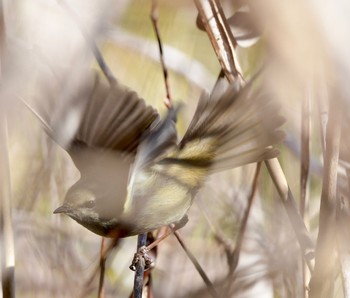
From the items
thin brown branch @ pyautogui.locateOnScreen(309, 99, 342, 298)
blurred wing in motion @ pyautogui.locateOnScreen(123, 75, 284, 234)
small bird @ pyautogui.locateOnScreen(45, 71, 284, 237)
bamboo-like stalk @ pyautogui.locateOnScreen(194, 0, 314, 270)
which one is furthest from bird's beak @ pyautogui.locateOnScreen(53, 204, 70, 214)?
thin brown branch @ pyautogui.locateOnScreen(309, 99, 342, 298)

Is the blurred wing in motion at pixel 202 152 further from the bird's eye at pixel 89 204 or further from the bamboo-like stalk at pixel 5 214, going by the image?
the bamboo-like stalk at pixel 5 214

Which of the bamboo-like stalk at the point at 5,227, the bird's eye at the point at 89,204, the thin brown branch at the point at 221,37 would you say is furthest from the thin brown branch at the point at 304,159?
the bamboo-like stalk at the point at 5,227

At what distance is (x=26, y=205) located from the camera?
2.03 m

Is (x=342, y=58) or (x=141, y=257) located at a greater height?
(x=141, y=257)

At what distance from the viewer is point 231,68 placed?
1.35m

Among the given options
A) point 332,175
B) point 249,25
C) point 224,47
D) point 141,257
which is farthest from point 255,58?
point 332,175

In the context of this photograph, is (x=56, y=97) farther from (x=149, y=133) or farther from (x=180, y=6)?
(x=180, y=6)

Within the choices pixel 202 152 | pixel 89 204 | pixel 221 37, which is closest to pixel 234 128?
pixel 202 152

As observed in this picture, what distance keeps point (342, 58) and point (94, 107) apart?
0.83 metres

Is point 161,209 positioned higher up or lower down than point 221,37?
lower down

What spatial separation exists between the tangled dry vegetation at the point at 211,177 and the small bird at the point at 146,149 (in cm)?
7

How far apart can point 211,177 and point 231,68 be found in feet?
2.15

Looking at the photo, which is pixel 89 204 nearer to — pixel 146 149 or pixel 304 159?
pixel 146 149

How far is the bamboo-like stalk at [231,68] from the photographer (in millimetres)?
1290
